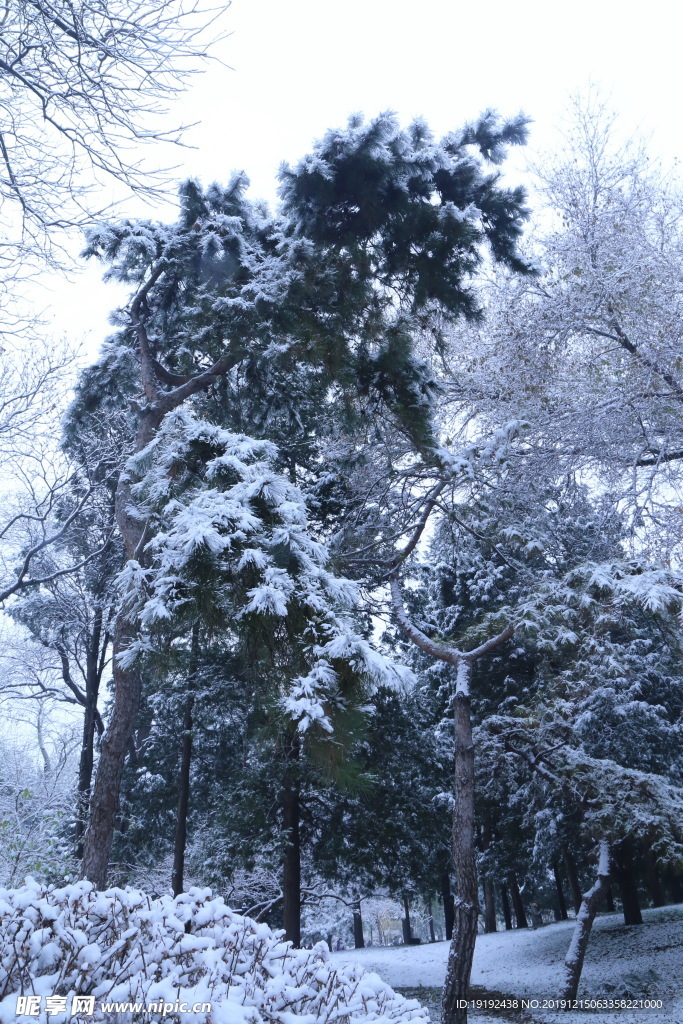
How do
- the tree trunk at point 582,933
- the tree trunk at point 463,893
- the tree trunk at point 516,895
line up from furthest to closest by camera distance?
the tree trunk at point 516,895 < the tree trunk at point 582,933 < the tree trunk at point 463,893

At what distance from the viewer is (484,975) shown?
15.6m

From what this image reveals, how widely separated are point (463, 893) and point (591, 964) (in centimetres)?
849

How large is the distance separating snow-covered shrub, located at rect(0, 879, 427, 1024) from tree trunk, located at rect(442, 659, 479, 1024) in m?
6.13

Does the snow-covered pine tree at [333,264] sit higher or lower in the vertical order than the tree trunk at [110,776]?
higher

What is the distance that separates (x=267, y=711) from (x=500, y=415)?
5.70 meters

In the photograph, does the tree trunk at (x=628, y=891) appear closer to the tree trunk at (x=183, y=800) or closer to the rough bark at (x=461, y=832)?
the rough bark at (x=461, y=832)

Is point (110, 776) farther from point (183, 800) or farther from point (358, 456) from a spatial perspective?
point (183, 800)

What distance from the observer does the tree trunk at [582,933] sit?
10781mm

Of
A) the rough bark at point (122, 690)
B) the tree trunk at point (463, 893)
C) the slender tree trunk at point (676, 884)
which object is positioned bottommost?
the slender tree trunk at point (676, 884)

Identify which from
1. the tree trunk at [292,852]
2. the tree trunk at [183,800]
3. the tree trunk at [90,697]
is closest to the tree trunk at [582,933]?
the tree trunk at [292,852]

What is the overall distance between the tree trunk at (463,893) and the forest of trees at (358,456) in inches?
1.5

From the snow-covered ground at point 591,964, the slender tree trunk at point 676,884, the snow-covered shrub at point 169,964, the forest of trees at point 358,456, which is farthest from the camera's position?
the slender tree trunk at point 676,884

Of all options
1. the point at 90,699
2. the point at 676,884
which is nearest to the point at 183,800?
the point at 90,699

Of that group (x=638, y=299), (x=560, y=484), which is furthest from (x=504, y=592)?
(x=638, y=299)
